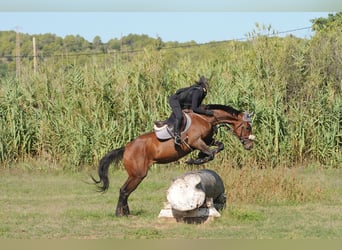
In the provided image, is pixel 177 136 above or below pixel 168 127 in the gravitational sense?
below

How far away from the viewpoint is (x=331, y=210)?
46.2 feet

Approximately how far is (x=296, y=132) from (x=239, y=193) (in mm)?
6823

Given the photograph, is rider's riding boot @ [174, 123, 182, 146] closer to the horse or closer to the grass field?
the horse

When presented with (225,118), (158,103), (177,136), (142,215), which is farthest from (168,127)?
(158,103)

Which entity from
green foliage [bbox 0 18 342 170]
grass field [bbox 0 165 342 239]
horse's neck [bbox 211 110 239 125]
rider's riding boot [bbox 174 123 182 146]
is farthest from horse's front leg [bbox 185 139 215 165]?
green foliage [bbox 0 18 342 170]

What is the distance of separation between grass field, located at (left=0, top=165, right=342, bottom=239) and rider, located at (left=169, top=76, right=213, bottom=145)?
1848 millimetres

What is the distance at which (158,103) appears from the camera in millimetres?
22469

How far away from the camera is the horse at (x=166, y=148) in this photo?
45.2ft

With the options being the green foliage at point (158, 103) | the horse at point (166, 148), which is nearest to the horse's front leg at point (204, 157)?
the horse at point (166, 148)

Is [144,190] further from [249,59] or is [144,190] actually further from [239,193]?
[249,59]

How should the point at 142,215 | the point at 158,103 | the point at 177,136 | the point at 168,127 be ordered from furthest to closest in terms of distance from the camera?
the point at 158,103
the point at 168,127
the point at 177,136
the point at 142,215

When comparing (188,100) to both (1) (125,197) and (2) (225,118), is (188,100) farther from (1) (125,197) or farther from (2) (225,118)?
(1) (125,197)

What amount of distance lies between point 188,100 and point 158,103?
8.37m

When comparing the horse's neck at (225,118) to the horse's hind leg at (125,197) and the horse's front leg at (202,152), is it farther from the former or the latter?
the horse's hind leg at (125,197)
